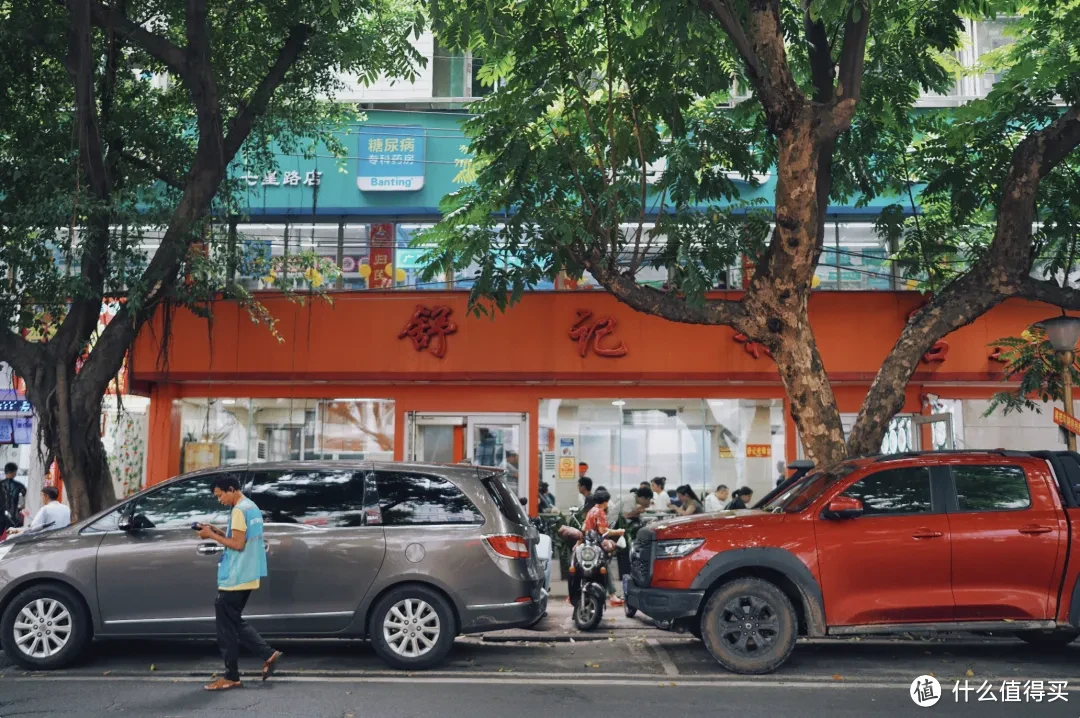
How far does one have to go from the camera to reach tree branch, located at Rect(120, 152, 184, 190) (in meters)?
12.9

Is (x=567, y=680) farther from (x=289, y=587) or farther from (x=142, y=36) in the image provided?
(x=142, y=36)

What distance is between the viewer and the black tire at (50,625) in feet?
26.5

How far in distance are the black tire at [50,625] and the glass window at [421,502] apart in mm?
2723

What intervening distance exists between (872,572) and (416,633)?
389cm

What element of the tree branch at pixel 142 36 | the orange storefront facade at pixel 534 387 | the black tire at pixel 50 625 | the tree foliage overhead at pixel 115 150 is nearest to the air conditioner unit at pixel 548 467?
the orange storefront facade at pixel 534 387

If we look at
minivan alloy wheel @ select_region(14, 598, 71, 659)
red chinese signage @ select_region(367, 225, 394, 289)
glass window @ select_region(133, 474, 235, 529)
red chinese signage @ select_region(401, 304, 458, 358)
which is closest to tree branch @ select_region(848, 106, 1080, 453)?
glass window @ select_region(133, 474, 235, 529)

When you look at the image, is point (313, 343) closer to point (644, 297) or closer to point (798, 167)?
point (644, 297)

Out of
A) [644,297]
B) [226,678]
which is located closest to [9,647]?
[226,678]

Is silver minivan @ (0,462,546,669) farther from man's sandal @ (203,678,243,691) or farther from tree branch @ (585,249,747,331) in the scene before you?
tree branch @ (585,249,747,331)

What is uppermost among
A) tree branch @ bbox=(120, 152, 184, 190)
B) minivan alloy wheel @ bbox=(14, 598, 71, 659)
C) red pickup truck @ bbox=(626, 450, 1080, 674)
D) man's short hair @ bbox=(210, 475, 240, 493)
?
tree branch @ bbox=(120, 152, 184, 190)

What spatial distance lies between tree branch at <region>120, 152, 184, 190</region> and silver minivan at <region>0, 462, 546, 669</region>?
6.10m

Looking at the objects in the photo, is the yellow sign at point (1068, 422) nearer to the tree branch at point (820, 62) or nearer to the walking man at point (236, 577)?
the tree branch at point (820, 62)

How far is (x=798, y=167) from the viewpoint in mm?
10180

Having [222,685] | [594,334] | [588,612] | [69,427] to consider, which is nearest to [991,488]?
[588,612]
